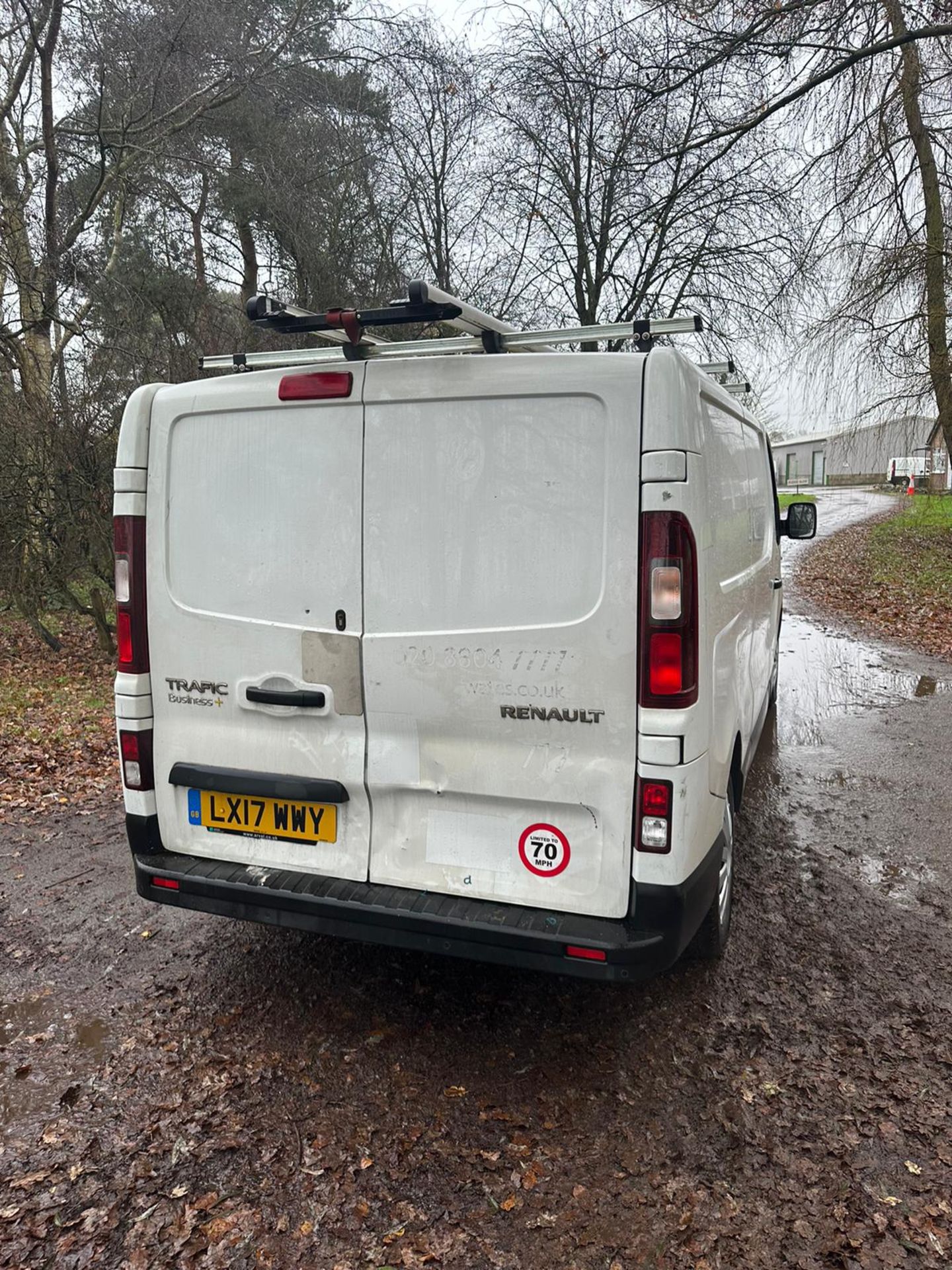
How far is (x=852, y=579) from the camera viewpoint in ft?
55.7

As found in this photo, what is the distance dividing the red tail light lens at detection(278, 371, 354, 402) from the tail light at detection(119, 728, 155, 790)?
1352mm

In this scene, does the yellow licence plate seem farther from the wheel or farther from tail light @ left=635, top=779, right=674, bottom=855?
the wheel

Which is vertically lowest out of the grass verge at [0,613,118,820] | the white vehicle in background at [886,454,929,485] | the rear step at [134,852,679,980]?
the grass verge at [0,613,118,820]

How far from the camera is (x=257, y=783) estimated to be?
312cm

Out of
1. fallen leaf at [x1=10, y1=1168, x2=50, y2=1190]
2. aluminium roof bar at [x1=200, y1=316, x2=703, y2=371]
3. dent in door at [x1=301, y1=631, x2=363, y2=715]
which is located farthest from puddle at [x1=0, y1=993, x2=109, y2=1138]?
aluminium roof bar at [x1=200, y1=316, x2=703, y2=371]

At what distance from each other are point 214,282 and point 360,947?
1329 centimetres

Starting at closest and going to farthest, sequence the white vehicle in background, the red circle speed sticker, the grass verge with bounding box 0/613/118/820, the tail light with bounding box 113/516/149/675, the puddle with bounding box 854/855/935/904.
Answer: the red circle speed sticker → the tail light with bounding box 113/516/149/675 → the puddle with bounding box 854/855/935/904 → the grass verge with bounding box 0/613/118/820 → the white vehicle in background

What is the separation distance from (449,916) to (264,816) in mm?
787

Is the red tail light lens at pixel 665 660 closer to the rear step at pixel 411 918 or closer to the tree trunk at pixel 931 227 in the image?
the rear step at pixel 411 918

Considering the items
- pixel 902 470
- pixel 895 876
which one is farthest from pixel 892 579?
pixel 902 470

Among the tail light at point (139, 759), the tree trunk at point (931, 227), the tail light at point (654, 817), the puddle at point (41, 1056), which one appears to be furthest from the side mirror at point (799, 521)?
the puddle at point (41, 1056)

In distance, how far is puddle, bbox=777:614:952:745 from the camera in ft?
24.9

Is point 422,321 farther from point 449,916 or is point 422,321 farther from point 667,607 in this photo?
point 449,916

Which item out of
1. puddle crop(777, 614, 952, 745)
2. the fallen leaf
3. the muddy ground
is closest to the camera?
the muddy ground
